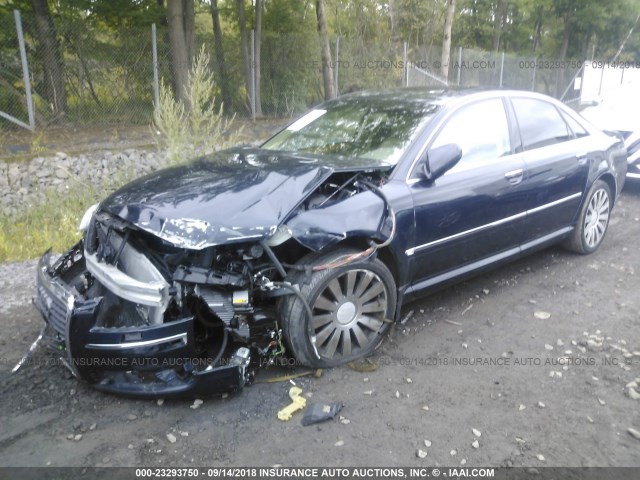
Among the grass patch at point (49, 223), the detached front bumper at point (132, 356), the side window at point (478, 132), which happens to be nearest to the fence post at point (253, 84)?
the grass patch at point (49, 223)

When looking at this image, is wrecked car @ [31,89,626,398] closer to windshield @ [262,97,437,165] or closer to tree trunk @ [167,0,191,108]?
windshield @ [262,97,437,165]

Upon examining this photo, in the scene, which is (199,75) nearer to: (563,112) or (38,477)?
(563,112)

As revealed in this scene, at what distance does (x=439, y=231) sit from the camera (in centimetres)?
376

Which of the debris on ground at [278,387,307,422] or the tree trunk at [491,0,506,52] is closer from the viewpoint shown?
the debris on ground at [278,387,307,422]

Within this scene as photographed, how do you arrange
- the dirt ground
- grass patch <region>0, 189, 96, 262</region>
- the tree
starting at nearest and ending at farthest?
1. the dirt ground
2. grass patch <region>0, 189, 96, 262</region>
3. the tree

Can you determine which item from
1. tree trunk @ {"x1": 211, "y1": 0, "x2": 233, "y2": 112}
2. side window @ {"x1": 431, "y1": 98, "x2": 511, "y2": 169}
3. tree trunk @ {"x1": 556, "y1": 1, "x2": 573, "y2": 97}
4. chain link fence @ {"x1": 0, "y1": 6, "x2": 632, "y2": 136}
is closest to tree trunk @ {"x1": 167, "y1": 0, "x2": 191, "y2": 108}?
chain link fence @ {"x1": 0, "y1": 6, "x2": 632, "y2": 136}

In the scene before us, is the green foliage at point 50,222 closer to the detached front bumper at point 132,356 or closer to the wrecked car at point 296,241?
the wrecked car at point 296,241

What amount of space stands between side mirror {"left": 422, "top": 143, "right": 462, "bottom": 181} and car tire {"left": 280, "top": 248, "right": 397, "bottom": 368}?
2.31 ft

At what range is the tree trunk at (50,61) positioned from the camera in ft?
32.3

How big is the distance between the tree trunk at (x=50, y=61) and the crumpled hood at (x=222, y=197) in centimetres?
761

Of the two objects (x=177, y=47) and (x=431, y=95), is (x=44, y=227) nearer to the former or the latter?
(x=431, y=95)

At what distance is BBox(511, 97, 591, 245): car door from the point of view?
14.6 ft

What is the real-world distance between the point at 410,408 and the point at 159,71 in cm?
979

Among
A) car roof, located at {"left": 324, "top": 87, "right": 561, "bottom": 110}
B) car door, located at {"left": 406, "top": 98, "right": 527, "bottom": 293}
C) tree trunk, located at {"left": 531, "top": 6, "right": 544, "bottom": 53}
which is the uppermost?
tree trunk, located at {"left": 531, "top": 6, "right": 544, "bottom": 53}
